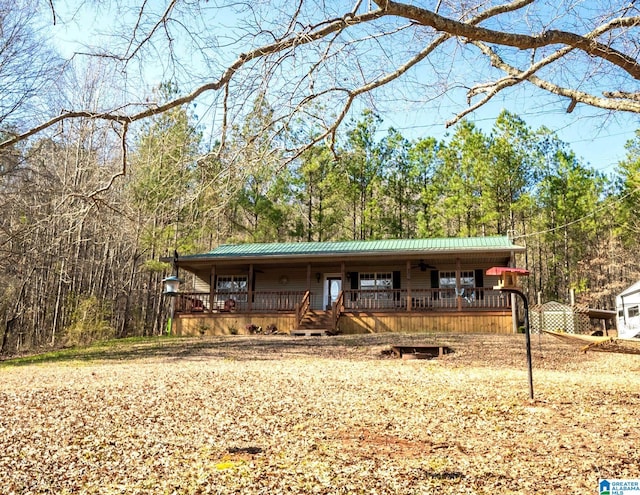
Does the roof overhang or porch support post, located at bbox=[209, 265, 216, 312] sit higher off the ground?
the roof overhang

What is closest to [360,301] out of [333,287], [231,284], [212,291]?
[333,287]

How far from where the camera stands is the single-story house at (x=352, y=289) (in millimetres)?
17094

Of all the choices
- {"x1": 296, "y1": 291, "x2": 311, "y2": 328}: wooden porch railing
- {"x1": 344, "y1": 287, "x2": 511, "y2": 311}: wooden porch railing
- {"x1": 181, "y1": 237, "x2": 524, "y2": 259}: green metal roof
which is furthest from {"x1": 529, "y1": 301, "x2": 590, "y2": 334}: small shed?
{"x1": 296, "y1": 291, "x2": 311, "y2": 328}: wooden porch railing

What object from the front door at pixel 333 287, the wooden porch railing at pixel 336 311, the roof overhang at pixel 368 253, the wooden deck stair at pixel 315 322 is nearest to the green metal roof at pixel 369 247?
the roof overhang at pixel 368 253

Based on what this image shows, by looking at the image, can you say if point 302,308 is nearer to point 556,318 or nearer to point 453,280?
point 453,280

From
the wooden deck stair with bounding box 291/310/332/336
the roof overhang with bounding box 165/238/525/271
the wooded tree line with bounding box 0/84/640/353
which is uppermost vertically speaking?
the wooded tree line with bounding box 0/84/640/353

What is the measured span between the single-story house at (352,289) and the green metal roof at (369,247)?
1.4 inches

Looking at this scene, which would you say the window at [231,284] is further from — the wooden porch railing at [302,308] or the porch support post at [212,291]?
the wooden porch railing at [302,308]

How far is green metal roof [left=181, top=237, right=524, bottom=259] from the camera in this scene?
1723 centimetres

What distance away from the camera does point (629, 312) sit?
18484mm

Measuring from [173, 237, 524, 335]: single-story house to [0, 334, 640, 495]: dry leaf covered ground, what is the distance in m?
7.76

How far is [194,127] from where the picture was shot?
14.3 ft

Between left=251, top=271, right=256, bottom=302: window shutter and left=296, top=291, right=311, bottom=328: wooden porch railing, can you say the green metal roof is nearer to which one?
left=251, top=271, right=256, bottom=302: window shutter

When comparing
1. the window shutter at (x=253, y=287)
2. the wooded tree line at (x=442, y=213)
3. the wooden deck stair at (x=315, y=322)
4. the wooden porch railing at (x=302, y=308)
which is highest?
the wooded tree line at (x=442, y=213)
